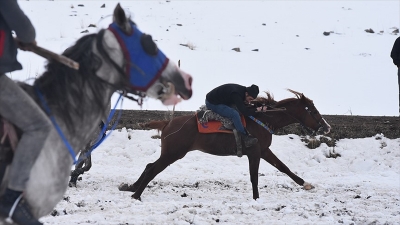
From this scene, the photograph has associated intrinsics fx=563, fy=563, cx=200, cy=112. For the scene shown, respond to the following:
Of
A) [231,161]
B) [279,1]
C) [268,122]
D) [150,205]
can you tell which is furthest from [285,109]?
[279,1]

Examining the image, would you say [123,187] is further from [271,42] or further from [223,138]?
[271,42]

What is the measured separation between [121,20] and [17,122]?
37.8 inches

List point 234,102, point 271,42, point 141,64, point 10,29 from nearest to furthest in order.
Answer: point 10,29
point 141,64
point 234,102
point 271,42

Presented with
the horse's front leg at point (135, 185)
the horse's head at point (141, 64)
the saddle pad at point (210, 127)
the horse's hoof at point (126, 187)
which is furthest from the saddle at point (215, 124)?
the horse's head at point (141, 64)

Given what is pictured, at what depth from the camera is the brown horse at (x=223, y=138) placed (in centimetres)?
961

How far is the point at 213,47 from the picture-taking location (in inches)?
1027

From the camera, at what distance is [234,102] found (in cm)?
963

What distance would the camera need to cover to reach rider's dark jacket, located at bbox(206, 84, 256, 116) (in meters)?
9.61

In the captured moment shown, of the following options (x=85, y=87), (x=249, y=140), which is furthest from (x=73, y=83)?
(x=249, y=140)

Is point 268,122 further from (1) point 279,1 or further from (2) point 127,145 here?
(1) point 279,1

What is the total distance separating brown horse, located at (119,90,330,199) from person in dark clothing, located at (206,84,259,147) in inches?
8.3

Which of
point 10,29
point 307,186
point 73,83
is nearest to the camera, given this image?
point 10,29

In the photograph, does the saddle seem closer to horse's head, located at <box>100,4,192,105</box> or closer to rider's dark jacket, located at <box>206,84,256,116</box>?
rider's dark jacket, located at <box>206,84,256,116</box>

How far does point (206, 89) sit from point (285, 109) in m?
9.54
